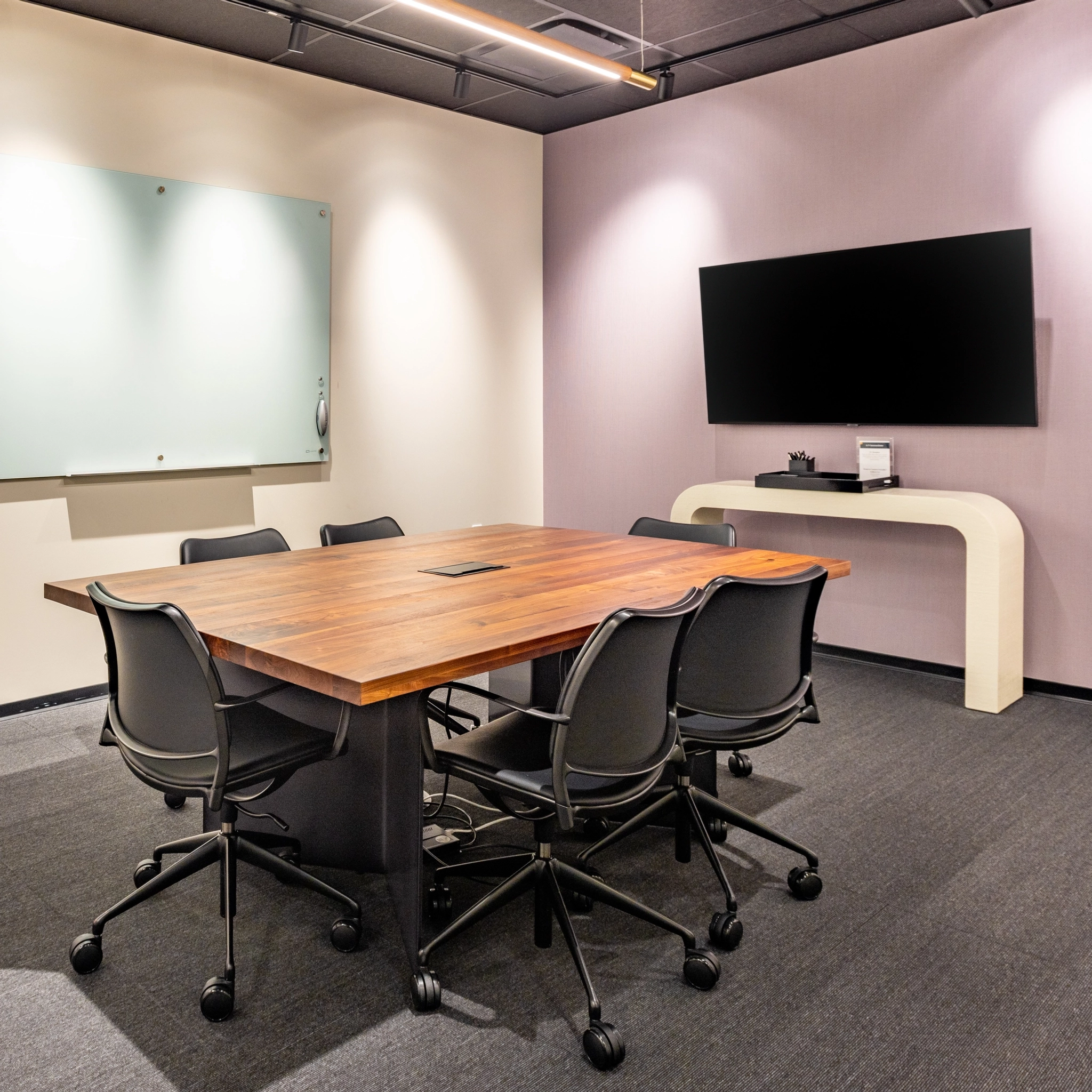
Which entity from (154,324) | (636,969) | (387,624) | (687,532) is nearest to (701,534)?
(687,532)

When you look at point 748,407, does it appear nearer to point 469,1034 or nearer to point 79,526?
point 79,526

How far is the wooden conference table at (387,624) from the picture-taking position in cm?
220

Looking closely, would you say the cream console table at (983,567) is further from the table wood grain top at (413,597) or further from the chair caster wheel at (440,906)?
the chair caster wheel at (440,906)

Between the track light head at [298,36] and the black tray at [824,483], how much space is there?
295 centimetres

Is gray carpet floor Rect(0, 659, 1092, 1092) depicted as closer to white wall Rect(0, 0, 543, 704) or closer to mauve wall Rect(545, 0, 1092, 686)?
white wall Rect(0, 0, 543, 704)

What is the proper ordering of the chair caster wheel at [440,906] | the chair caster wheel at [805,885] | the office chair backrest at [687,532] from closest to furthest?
1. the chair caster wheel at [440,906]
2. the chair caster wheel at [805,885]
3. the office chair backrest at [687,532]

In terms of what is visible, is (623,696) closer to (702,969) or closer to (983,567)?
(702,969)

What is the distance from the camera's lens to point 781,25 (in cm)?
471

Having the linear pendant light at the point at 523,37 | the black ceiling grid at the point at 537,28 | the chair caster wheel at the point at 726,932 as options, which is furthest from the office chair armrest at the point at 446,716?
the black ceiling grid at the point at 537,28

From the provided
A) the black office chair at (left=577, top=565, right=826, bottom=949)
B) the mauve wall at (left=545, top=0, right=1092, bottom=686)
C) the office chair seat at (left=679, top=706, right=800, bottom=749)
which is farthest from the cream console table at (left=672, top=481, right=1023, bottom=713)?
the office chair seat at (left=679, top=706, right=800, bottom=749)

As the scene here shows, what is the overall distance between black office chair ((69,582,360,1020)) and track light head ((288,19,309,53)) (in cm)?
308

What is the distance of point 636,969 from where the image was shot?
2.39m

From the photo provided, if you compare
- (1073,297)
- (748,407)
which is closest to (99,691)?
(748,407)

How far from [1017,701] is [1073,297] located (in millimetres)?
1816
